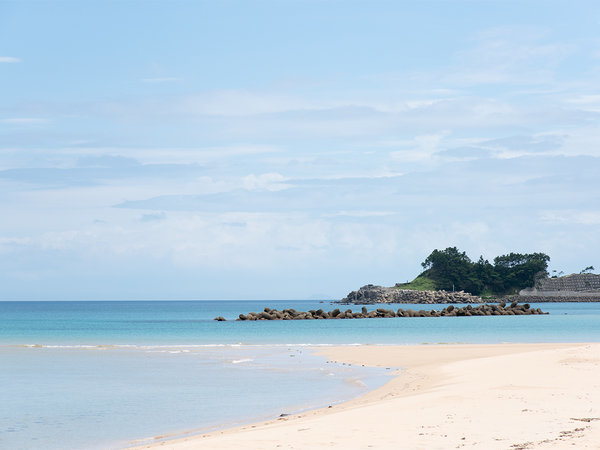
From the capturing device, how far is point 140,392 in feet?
69.6

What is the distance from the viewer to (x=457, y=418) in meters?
13.3

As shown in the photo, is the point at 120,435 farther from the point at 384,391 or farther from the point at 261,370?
the point at 261,370

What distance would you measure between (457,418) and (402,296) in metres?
156

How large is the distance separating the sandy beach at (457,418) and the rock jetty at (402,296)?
390 ft

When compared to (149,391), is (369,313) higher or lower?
higher

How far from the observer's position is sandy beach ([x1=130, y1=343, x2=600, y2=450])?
11.4 m

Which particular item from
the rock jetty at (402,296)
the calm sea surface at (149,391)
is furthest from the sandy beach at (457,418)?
the rock jetty at (402,296)

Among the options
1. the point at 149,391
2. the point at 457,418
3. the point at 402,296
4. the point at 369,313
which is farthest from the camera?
the point at 402,296

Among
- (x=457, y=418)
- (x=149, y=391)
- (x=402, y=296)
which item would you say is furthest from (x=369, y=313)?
(x=457, y=418)

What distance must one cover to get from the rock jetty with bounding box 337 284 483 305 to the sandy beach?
390ft

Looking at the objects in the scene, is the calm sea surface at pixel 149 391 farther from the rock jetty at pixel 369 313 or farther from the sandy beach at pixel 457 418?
the rock jetty at pixel 369 313

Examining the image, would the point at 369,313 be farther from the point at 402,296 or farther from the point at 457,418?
the point at 457,418

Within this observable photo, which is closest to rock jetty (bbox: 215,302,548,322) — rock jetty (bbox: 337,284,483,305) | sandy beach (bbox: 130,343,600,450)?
rock jetty (bbox: 337,284,483,305)

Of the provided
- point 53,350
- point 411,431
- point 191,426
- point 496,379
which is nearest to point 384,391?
point 496,379
